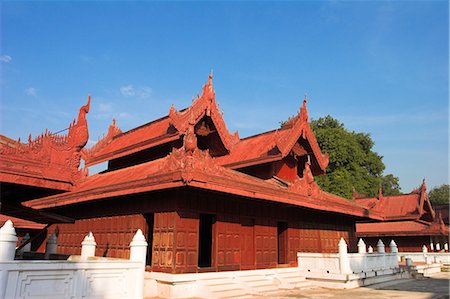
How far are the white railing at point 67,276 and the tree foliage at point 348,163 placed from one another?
122ft

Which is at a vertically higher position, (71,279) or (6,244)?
(6,244)

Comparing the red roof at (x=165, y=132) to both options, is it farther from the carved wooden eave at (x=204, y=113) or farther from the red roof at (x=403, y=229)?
the red roof at (x=403, y=229)

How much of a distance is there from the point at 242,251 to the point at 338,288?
4041 mm

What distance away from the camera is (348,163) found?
45.1 m

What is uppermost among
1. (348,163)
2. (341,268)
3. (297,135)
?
(348,163)

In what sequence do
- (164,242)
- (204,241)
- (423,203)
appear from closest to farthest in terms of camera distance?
(164,242) < (204,241) < (423,203)

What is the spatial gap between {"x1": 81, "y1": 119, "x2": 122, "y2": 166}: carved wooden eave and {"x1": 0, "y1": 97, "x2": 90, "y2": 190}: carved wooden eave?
26.6 ft

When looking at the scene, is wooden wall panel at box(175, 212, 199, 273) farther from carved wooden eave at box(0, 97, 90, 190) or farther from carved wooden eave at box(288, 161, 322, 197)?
carved wooden eave at box(288, 161, 322, 197)

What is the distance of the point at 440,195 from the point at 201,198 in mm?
75878

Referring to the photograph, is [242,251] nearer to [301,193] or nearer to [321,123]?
[301,193]

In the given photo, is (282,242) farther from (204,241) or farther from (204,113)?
(204,113)

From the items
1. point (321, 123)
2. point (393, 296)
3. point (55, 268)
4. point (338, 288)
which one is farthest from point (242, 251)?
point (321, 123)

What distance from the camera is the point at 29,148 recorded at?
9297 mm

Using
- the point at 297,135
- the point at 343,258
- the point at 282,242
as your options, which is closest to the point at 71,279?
the point at 282,242
